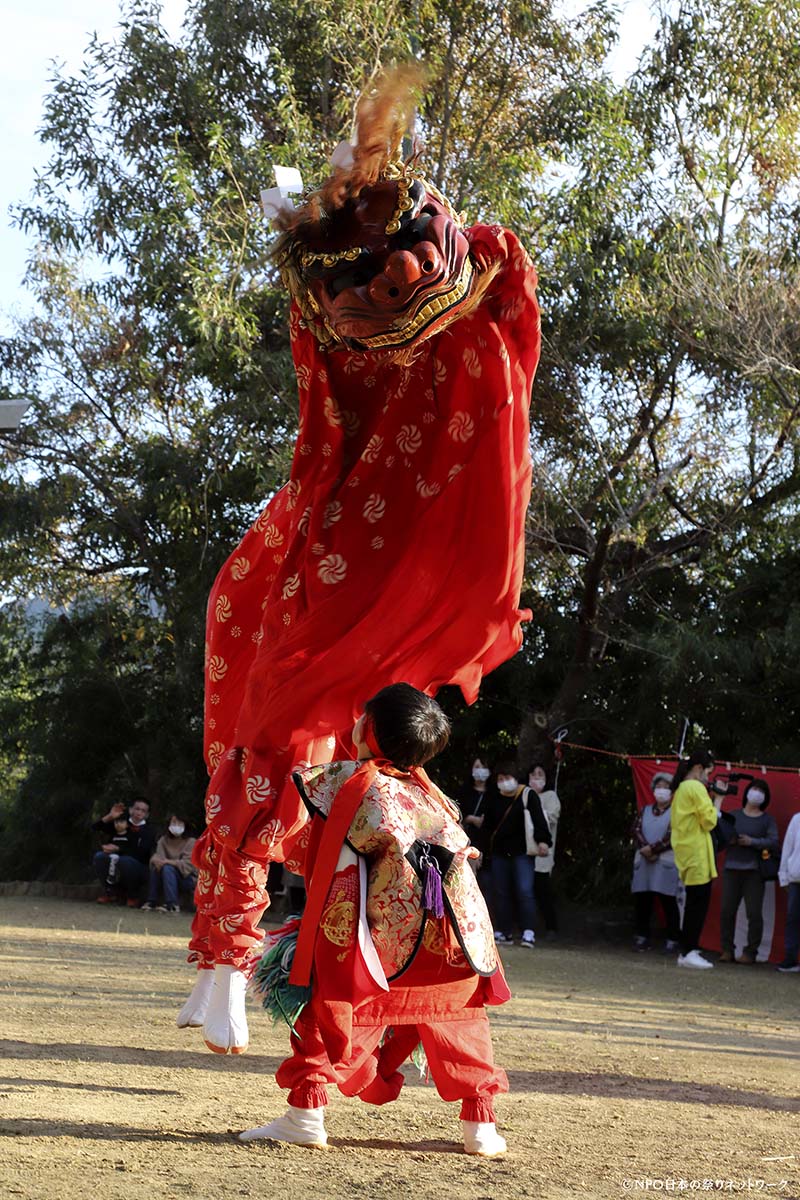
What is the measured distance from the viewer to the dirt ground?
3137 mm

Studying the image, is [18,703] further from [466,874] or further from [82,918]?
[466,874]

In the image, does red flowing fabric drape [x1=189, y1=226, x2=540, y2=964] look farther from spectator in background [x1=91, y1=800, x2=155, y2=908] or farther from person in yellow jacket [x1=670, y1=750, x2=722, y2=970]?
spectator in background [x1=91, y1=800, x2=155, y2=908]

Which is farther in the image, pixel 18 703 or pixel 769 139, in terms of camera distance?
pixel 18 703

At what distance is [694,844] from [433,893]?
8181 mm

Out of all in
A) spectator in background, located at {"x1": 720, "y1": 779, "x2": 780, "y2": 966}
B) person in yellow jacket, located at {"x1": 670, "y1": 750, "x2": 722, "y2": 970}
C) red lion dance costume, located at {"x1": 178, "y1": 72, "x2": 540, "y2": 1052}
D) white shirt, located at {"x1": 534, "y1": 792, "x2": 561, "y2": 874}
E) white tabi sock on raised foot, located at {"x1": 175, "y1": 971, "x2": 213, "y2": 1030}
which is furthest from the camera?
white shirt, located at {"x1": 534, "y1": 792, "x2": 561, "y2": 874}

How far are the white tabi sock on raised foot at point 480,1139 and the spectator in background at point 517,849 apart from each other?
27.0 feet

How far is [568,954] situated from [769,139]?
9.58 metres

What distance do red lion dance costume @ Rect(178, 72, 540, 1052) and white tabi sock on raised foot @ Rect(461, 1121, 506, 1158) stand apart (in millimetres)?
635

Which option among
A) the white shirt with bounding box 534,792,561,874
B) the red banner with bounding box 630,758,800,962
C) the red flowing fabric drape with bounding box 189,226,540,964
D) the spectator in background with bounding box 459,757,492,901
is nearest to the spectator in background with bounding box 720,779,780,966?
the red banner with bounding box 630,758,800,962

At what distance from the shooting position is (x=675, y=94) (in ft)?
53.0

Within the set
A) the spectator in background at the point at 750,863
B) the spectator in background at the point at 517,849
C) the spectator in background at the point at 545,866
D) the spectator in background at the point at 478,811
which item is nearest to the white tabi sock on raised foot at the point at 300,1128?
the spectator in background at the point at 517,849

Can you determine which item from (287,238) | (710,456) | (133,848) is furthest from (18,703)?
(287,238)

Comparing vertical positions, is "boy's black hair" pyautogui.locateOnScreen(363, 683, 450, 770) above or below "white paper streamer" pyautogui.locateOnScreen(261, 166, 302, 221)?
below

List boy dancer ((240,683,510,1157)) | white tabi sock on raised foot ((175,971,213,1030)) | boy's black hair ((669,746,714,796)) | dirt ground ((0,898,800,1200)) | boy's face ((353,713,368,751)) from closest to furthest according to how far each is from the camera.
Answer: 1. dirt ground ((0,898,800,1200))
2. boy dancer ((240,683,510,1157))
3. boy's face ((353,713,368,751))
4. white tabi sock on raised foot ((175,971,213,1030))
5. boy's black hair ((669,746,714,796))
